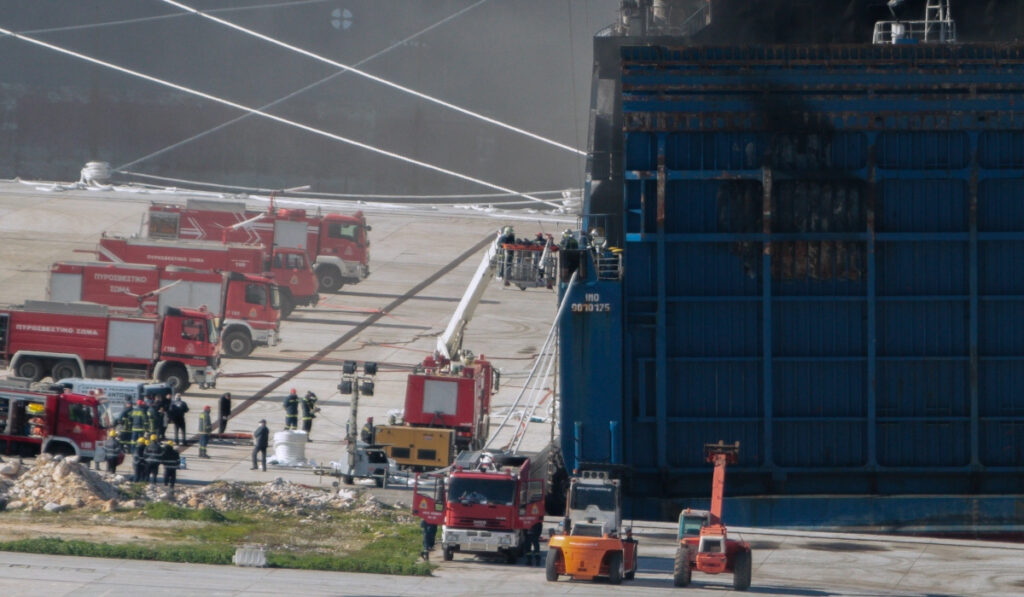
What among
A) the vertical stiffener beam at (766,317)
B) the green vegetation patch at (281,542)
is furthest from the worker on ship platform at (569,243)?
the green vegetation patch at (281,542)

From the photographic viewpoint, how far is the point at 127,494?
2452 cm

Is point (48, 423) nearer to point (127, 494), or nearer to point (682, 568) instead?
point (127, 494)

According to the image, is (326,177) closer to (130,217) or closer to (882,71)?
(130,217)

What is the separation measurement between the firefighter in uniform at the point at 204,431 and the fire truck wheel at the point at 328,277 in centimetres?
1919

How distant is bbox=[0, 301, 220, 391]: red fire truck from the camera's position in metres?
35.5

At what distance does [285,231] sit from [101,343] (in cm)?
1272

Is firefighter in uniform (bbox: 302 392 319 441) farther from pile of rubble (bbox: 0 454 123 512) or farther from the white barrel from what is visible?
pile of rubble (bbox: 0 454 123 512)

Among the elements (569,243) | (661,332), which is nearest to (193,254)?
(569,243)

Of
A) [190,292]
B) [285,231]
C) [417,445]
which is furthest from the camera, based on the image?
[285,231]

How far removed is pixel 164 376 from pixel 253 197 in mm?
28376

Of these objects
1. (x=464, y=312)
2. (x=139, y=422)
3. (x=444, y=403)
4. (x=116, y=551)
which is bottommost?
(x=116, y=551)

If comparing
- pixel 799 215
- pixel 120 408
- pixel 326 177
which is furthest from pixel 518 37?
pixel 799 215

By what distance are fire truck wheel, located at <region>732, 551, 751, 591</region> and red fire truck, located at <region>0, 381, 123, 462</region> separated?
13.7 m

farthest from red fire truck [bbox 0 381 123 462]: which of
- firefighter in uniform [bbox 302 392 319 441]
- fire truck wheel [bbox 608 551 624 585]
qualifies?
fire truck wheel [bbox 608 551 624 585]
